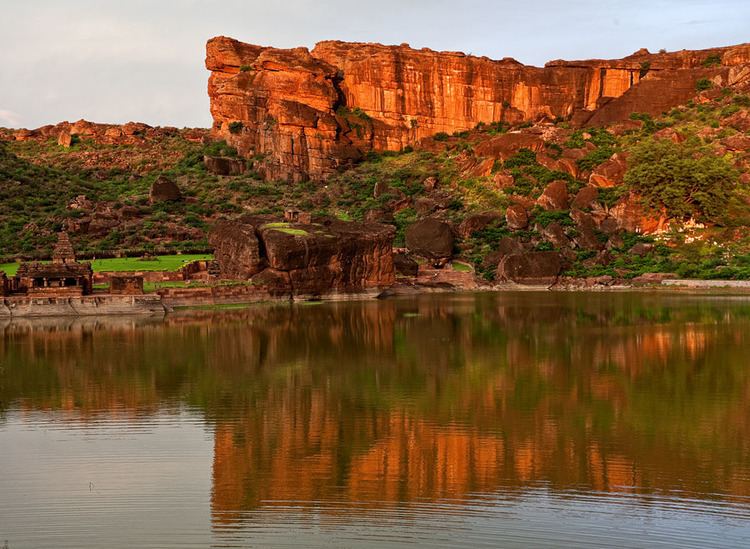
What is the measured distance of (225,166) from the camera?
86750 mm

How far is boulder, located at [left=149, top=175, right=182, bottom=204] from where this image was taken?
77.9 m

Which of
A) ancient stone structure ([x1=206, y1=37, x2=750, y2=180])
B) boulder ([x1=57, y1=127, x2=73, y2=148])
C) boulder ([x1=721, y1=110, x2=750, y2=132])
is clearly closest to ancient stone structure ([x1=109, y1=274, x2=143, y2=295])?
ancient stone structure ([x1=206, y1=37, x2=750, y2=180])

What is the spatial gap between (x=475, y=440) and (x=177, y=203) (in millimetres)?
66175

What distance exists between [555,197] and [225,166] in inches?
1347

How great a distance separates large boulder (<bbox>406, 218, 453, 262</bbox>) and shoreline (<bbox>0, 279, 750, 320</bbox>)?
4119 mm

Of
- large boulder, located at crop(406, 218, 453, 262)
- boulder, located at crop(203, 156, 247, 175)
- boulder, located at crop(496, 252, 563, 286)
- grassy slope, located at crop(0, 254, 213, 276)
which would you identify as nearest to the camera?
grassy slope, located at crop(0, 254, 213, 276)

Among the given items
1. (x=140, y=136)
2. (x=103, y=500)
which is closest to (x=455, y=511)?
(x=103, y=500)

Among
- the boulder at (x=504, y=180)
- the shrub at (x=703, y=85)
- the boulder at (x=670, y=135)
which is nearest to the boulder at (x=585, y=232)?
the boulder at (x=504, y=180)

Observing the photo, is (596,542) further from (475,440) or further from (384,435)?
(384,435)

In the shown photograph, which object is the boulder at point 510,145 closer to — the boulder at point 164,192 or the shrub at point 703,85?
the shrub at point 703,85

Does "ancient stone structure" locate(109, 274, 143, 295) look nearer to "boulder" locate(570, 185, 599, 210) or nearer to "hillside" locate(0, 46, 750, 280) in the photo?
"hillside" locate(0, 46, 750, 280)

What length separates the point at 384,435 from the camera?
15.6 metres

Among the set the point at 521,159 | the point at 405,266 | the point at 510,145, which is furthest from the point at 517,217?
the point at 510,145

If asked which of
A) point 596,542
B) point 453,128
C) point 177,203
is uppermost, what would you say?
point 453,128
